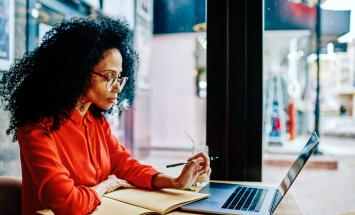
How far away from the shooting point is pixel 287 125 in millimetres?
4152

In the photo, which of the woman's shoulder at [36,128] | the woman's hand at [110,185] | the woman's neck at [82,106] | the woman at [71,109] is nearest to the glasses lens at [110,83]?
the woman at [71,109]

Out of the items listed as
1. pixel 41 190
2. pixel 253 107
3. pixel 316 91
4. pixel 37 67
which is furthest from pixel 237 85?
pixel 316 91

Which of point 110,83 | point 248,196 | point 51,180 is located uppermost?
point 110,83

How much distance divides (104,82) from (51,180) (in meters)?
0.39

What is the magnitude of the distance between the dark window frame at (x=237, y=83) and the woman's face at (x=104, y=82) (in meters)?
0.56

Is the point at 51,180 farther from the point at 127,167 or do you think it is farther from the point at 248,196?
the point at 248,196

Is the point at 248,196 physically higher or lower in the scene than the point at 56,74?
lower

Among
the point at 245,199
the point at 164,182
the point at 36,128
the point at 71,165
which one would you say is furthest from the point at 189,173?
the point at 36,128

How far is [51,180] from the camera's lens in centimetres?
98

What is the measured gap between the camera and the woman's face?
121 cm

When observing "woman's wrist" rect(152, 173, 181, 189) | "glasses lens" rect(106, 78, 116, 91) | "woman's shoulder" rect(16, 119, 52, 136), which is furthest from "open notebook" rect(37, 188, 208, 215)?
"glasses lens" rect(106, 78, 116, 91)

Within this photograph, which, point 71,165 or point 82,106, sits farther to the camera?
point 82,106

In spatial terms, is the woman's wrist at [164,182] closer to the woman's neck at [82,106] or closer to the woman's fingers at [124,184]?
the woman's fingers at [124,184]

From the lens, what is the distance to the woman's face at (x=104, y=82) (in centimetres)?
121
